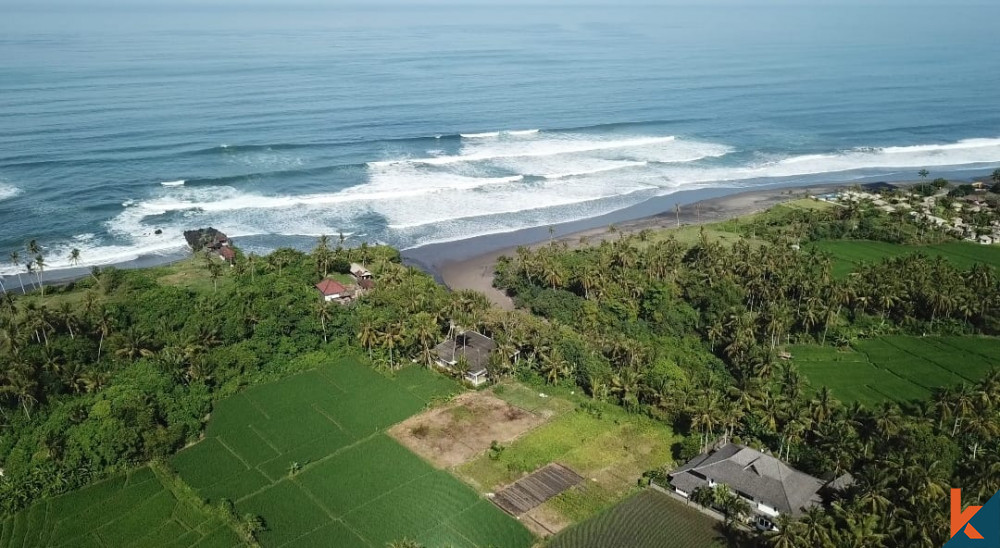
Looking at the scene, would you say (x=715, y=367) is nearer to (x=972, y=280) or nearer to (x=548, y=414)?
(x=548, y=414)

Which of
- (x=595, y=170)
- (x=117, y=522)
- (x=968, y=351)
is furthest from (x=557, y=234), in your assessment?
(x=117, y=522)

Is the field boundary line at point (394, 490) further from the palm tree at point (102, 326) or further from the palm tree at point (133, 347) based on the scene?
the palm tree at point (102, 326)

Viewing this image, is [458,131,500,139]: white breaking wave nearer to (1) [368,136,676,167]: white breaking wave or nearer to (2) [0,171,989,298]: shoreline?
(1) [368,136,676,167]: white breaking wave

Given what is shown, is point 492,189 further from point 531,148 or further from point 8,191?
point 8,191

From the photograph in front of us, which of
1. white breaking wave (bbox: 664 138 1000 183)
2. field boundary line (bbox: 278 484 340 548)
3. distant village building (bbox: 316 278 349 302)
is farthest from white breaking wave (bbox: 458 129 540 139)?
field boundary line (bbox: 278 484 340 548)

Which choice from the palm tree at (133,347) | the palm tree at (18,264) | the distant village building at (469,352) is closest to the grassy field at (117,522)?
the palm tree at (133,347)
